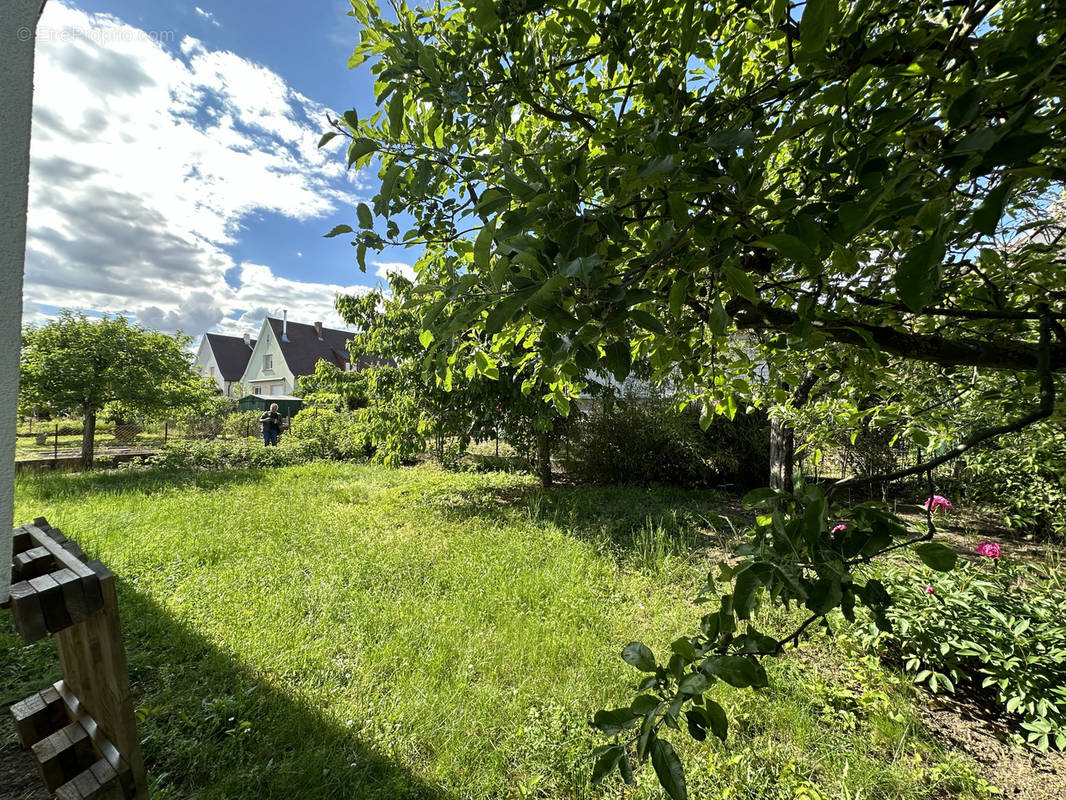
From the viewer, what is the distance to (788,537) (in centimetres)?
76

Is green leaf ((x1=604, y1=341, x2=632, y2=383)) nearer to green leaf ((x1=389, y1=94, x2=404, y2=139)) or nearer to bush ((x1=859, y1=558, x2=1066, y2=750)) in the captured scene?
green leaf ((x1=389, y1=94, x2=404, y2=139))

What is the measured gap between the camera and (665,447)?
9117 millimetres

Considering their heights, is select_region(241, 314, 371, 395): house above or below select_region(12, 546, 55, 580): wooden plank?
above

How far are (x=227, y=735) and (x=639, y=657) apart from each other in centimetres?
274

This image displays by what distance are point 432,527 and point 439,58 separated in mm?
5763

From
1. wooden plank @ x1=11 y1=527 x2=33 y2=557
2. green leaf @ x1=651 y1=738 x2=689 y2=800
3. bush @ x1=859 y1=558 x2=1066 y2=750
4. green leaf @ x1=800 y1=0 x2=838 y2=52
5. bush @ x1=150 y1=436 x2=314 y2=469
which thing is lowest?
bush @ x1=150 y1=436 x2=314 y2=469

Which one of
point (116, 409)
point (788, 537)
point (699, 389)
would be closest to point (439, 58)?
point (788, 537)

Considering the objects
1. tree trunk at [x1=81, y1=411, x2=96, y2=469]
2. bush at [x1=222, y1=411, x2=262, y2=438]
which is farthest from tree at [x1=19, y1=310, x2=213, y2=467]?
bush at [x1=222, y1=411, x2=262, y2=438]

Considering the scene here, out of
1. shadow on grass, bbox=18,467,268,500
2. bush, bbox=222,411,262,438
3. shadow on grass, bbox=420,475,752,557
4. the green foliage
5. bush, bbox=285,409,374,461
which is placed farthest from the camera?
bush, bbox=222,411,262,438

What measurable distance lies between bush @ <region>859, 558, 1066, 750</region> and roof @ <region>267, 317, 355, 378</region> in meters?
27.2

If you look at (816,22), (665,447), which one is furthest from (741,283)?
(665,447)

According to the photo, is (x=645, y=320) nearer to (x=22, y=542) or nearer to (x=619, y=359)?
(x=619, y=359)

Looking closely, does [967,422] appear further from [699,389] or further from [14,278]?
[14,278]

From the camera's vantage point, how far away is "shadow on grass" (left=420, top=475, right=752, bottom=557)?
544 centimetres
